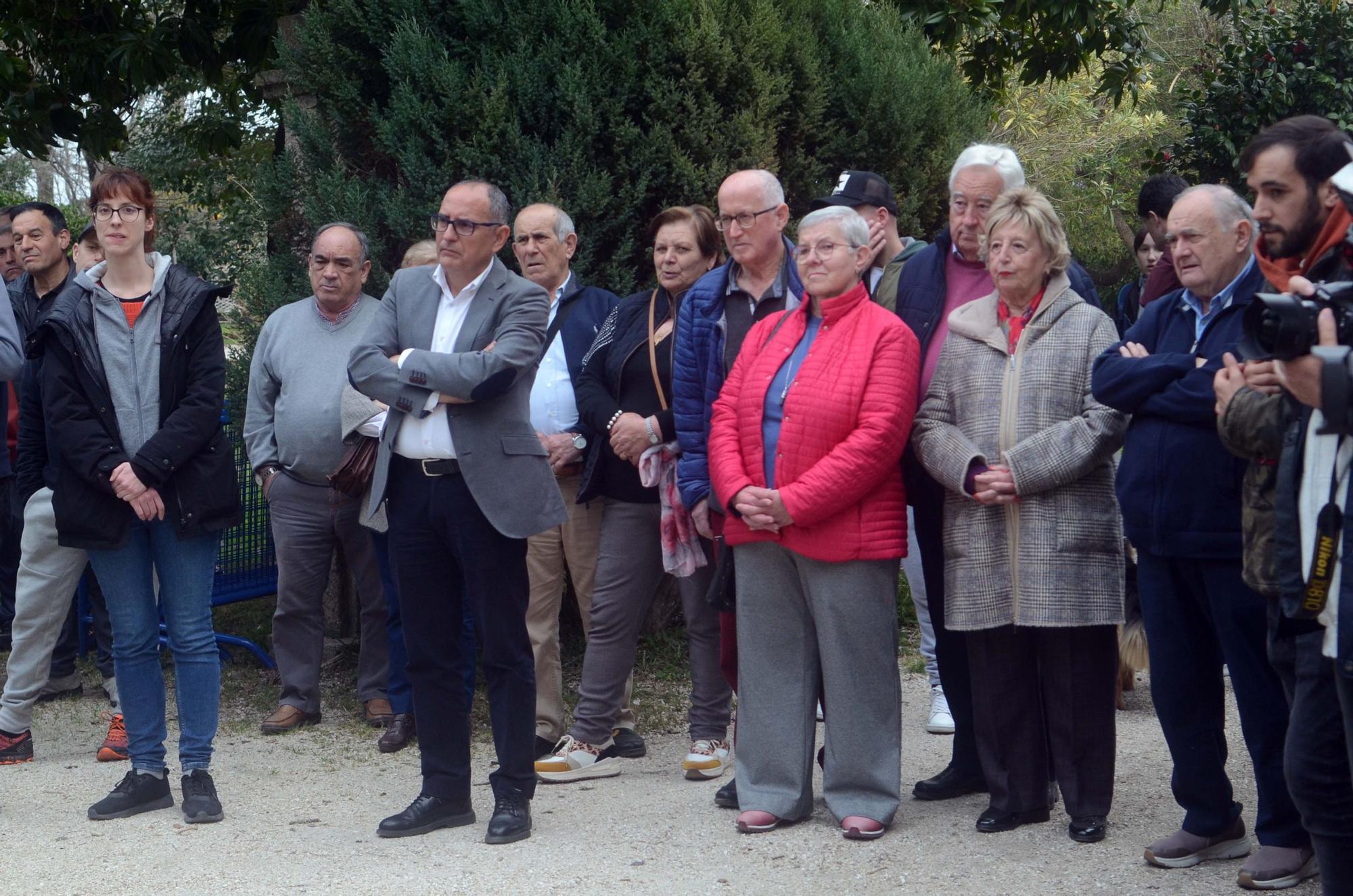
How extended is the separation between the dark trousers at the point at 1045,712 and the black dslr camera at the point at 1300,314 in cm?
169

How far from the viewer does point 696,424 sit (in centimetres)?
517

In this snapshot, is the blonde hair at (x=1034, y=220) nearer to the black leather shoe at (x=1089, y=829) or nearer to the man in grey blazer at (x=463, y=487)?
the man in grey blazer at (x=463, y=487)

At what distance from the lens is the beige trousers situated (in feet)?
19.4

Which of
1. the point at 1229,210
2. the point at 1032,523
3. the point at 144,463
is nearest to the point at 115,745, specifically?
the point at 144,463

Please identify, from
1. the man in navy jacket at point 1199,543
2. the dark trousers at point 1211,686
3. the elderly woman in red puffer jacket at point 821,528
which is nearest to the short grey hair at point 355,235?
the elderly woman in red puffer jacket at point 821,528

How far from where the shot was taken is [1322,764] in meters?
3.38

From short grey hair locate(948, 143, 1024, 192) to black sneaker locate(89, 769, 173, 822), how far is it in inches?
137

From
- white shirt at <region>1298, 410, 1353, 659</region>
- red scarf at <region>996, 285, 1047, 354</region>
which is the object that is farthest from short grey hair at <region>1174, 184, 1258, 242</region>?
white shirt at <region>1298, 410, 1353, 659</region>

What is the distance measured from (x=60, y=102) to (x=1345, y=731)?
28.7 feet

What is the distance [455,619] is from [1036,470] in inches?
78.1

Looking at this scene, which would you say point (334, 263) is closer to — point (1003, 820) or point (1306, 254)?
point (1003, 820)

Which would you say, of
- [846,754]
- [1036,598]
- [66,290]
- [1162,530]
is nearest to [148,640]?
[66,290]

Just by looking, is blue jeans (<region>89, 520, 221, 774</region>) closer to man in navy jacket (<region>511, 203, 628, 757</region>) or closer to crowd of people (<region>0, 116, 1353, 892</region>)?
crowd of people (<region>0, 116, 1353, 892</region>)

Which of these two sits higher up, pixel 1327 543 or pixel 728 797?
pixel 1327 543
